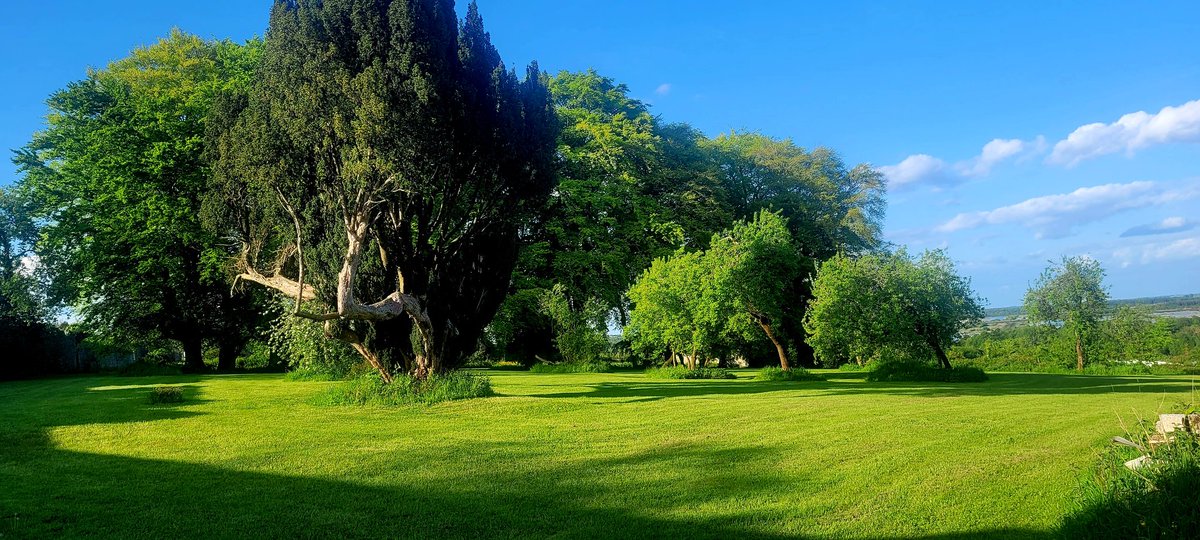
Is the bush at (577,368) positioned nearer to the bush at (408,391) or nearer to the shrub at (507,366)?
the shrub at (507,366)

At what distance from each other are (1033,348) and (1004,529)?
33.4 metres

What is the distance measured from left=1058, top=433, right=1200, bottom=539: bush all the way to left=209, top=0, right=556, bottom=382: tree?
1262 cm

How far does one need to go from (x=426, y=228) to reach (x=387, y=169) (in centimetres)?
274

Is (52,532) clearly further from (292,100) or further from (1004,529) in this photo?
(292,100)

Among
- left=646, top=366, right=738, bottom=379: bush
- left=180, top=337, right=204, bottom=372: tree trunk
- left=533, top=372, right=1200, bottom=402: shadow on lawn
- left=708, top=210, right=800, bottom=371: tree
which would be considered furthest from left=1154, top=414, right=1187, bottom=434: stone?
left=180, top=337, right=204, bottom=372: tree trunk

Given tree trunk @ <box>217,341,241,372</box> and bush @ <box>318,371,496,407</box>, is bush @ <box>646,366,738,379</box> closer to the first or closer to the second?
bush @ <box>318,371,496,407</box>

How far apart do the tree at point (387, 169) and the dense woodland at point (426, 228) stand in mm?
62

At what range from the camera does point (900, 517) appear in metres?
5.71

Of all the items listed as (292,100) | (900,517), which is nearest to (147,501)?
(900,517)

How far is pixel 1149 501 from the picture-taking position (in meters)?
4.72

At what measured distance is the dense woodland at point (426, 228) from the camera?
48.4ft

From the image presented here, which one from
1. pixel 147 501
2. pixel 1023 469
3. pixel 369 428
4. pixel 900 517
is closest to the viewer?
pixel 900 517

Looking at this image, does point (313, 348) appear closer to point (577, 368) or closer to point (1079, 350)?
point (577, 368)

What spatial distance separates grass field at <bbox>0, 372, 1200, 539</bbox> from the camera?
568 cm
